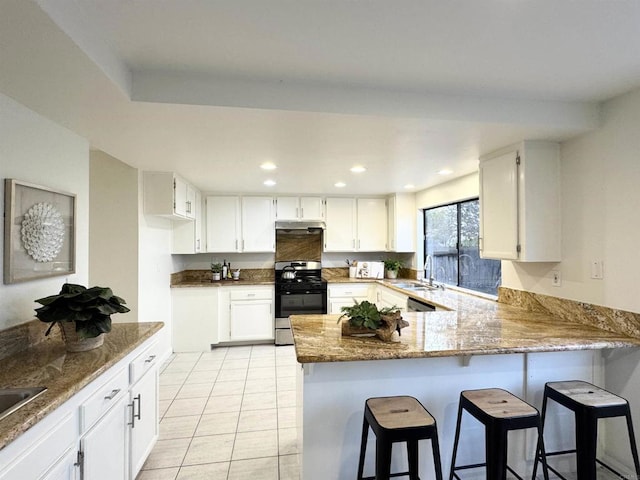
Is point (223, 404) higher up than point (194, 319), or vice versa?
point (194, 319)

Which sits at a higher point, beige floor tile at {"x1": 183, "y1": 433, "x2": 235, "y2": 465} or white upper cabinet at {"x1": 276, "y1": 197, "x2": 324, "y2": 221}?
white upper cabinet at {"x1": 276, "y1": 197, "x2": 324, "y2": 221}

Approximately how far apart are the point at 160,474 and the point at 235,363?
1.79 m

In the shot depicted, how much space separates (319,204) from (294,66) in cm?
316

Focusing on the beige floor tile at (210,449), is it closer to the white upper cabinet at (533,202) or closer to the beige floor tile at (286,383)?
the beige floor tile at (286,383)

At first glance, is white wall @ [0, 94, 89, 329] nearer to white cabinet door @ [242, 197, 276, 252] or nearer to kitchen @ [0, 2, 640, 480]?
kitchen @ [0, 2, 640, 480]

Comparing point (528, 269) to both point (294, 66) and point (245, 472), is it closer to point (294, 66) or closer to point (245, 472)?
point (294, 66)

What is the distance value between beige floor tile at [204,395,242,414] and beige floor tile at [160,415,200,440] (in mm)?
147

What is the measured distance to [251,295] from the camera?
434 centimetres

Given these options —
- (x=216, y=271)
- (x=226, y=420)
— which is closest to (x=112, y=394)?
(x=226, y=420)

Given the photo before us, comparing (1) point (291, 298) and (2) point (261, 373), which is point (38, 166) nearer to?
(2) point (261, 373)

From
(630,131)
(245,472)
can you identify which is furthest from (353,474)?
(630,131)

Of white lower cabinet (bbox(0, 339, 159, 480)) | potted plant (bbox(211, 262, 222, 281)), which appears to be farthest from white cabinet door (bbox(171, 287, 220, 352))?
white lower cabinet (bbox(0, 339, 159, 480))

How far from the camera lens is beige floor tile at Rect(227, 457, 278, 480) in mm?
1909

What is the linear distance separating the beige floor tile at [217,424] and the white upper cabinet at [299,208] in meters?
2.69
